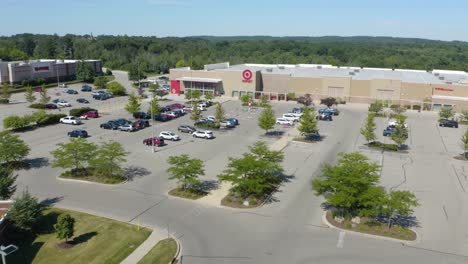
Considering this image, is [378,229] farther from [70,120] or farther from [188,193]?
[70,120]

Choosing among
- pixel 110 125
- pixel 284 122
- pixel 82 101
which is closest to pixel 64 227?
pixel 110 125

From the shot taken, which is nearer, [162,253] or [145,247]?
[162,253]

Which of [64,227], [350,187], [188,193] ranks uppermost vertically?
[350,187]

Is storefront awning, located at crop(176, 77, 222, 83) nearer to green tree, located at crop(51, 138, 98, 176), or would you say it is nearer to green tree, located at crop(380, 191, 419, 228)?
green tree, located at crop(51, 138, 98, 176)

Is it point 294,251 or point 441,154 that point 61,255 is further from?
point 441,154

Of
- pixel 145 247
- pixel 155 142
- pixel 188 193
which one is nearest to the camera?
pixel 145 247

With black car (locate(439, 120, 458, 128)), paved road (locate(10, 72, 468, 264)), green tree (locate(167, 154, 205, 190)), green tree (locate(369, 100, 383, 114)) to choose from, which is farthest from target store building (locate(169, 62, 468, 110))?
green tree (locate(167, 154, 205, 190))

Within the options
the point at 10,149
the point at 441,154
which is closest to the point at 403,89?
the point at 441,154

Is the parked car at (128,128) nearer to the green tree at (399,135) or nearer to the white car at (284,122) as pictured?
the white car at (284,122)
